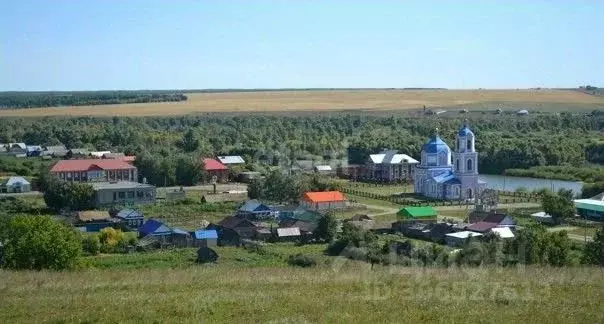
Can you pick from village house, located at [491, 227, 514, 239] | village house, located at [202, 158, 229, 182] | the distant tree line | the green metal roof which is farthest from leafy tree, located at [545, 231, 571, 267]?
village house, located at [202, 158, 229, 182]

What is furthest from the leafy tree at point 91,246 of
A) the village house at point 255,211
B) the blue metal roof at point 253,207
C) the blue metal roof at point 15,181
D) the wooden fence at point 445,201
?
the blue metal roof at point 15,181

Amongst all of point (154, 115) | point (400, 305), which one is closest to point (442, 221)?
point (400, 305)

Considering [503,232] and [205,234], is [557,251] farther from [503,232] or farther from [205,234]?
[205,234]

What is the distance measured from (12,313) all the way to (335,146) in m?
48.2

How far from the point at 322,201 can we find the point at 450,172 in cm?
840

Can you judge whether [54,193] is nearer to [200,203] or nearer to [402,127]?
[200,203]

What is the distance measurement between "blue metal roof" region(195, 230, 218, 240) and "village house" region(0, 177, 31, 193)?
17.0 meters

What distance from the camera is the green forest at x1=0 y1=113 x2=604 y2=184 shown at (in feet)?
159

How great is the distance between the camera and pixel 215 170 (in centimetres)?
Result: 4281

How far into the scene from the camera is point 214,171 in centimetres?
4275

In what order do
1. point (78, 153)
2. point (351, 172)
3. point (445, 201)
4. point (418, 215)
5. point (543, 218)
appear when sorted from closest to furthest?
point (418, 215) < point (543, 218) < point (445, 201) < point (351, 172) < point (78, 153)

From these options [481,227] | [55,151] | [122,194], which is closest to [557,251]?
[481,227]

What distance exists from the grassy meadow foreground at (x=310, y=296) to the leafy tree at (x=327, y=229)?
12833 mm

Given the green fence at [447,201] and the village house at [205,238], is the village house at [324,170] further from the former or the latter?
the village house at [205,238]
